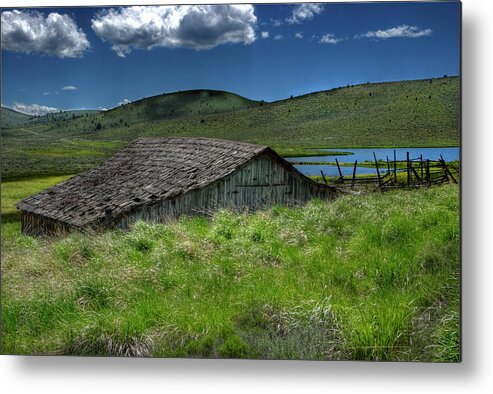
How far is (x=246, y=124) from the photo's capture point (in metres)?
5.73

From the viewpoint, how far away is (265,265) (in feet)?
18.2

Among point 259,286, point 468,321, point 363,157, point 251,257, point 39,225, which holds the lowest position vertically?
point 468,321

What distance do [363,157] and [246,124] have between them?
38.1 inches

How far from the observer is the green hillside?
5.47 metres

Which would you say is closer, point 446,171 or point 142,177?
point 446,171

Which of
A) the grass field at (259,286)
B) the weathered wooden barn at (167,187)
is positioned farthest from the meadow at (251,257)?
the weathered wooden barn at (167,187)

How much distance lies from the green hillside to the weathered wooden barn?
141mm

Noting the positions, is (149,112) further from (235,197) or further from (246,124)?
(235,197)

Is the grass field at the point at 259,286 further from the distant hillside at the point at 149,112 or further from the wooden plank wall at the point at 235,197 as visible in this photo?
the distant hillside at the point at 149,112

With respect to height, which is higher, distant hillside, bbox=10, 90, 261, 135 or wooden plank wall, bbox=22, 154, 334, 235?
distant hillside, bbox=10, 90, 261, 135

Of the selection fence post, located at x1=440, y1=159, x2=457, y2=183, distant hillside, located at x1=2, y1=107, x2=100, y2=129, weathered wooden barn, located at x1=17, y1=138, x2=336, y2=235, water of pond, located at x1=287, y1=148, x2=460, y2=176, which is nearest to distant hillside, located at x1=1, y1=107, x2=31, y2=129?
distant hillside, located at x1=2, y1=107, x2=100, y2=129

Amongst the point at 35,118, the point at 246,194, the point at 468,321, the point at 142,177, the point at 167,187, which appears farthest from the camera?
the point at 142,177

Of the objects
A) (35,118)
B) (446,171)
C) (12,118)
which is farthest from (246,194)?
(12,118)

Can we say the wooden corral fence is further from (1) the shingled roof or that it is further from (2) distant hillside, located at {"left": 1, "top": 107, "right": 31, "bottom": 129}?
(2) distant hillside, located at {"left": 1, "top": 107, "right": 31, "bottom": 129}
